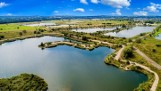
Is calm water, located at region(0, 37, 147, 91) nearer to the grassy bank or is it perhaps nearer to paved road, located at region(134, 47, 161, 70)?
the grassy bank

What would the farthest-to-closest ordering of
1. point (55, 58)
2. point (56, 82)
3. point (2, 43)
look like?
point (2, 43)
point (55, 58)
point (56, 82)

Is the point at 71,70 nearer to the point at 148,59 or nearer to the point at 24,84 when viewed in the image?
the point at 24,84

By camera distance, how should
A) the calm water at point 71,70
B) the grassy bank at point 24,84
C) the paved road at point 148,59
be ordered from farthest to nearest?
the paved road at point 148,59
the calm water at point 71,70
the grassy bank at point 24,84

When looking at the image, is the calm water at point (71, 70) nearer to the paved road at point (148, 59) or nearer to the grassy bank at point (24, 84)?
the grassy bank at point (24, 84)

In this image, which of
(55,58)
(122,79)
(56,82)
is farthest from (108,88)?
(55,58)

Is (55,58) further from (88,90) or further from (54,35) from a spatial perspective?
(54,35)

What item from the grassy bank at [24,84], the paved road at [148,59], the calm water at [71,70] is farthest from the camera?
the paved road at [148,59]

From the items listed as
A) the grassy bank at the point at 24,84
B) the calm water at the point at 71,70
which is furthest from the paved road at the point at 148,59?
the grassy bank at the point at 24,84

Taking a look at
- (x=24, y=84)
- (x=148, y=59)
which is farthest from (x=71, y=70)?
(x=148, y=59)

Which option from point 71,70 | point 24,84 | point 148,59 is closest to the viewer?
point 24,84
